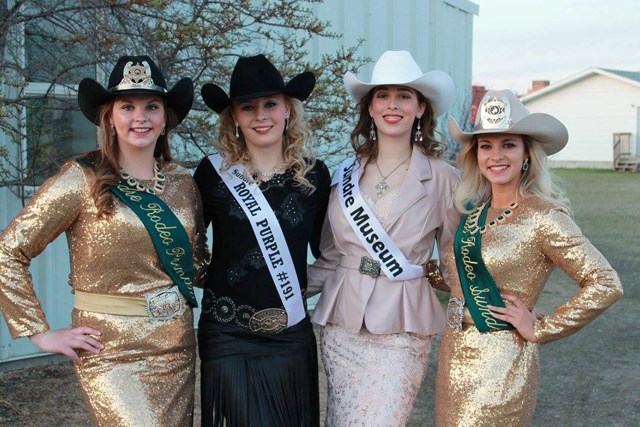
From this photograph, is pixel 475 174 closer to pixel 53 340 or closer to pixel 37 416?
pixel 53 340

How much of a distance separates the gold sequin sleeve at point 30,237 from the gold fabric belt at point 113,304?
0.58 ft

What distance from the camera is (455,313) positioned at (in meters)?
3.17

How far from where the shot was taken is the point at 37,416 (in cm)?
515

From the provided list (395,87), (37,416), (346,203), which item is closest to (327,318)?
(346,203)

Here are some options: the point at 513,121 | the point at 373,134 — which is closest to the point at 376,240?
the point at 373,134

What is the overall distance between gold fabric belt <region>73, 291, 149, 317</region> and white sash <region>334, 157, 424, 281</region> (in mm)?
976

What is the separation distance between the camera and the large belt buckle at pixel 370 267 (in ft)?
11.4

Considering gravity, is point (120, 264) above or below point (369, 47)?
below

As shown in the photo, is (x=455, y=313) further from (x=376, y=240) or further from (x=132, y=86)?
(x=132, y=86)

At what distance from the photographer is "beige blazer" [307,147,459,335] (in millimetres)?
3451

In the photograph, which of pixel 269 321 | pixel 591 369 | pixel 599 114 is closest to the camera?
pixel 269 321

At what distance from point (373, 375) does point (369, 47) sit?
5.05 m

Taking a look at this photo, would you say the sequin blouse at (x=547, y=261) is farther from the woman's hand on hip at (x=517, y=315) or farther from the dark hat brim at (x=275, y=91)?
the dark hat brim at (x=275, y=91)

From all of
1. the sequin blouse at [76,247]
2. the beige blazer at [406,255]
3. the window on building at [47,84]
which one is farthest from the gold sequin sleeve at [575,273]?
the window on building at [47,84]
